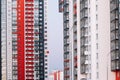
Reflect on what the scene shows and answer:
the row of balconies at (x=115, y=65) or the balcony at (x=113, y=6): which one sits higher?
the balcony at (x=113, y=6)

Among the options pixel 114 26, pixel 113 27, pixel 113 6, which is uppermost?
pixel 113 6

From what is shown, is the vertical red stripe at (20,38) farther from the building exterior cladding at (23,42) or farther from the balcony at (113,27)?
the balcony at (113,27)

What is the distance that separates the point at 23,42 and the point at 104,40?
53.7 meters

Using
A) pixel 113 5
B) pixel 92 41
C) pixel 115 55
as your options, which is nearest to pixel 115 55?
pixel 115 55

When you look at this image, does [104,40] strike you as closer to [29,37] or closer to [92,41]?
[92,41]

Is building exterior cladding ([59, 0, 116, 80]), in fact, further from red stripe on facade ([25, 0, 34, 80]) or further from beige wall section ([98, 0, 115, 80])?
red stripe on facade ([25, 0, 34, 80])

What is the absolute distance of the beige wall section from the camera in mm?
66875

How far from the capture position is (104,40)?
67.6m

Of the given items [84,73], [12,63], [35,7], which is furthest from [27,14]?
[84,73]

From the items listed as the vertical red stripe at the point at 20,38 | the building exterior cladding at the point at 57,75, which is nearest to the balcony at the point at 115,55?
the vertical red stripe at the point at 20,38

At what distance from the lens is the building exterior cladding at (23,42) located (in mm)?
116938

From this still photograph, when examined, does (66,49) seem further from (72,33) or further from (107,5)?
(107,5)

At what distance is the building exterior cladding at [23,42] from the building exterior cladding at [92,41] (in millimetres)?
39141

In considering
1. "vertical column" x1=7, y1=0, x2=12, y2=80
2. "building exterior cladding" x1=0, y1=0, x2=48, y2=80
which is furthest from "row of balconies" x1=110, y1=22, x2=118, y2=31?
"vertical column" x1=7, y1=0, x2=12, y2=80
